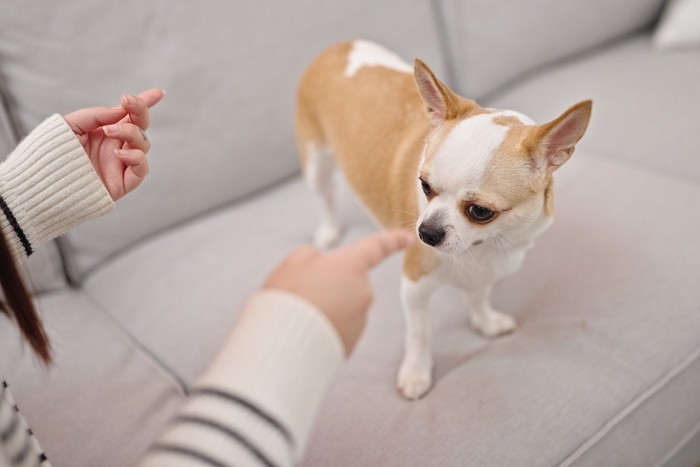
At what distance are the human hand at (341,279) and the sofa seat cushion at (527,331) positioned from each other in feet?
0.93

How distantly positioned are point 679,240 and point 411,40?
2.35ft

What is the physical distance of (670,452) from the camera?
946 millimetres

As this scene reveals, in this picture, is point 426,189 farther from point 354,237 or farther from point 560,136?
point 354,237

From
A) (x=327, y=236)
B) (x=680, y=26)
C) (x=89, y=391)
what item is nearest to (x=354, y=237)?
(x=327, y=236)

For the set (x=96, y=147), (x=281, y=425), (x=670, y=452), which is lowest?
(x=670, y=452)

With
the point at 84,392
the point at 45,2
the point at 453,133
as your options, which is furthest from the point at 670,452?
the point at 45,2

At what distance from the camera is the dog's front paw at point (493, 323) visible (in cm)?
97

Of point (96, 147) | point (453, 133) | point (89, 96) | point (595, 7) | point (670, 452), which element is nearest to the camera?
point (453, 133)

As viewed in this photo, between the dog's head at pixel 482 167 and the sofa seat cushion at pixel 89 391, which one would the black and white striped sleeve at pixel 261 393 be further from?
the sofa seat cushion at pixel 89 391

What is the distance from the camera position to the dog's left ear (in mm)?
635

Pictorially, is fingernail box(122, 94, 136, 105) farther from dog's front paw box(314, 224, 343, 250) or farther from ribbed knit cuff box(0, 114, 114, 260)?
dog's front paw box(314, 224, 343, 250)

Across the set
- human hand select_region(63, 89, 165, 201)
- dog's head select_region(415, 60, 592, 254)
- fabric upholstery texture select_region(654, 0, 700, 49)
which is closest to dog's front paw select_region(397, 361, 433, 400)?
dog's head select_region(415, 60, 592, 254)

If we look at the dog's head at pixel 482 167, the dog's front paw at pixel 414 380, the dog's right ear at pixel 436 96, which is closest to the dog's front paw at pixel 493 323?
the dog's front paw at pixel 414 380

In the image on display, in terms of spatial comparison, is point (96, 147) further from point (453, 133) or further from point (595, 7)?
point (595, 7)
